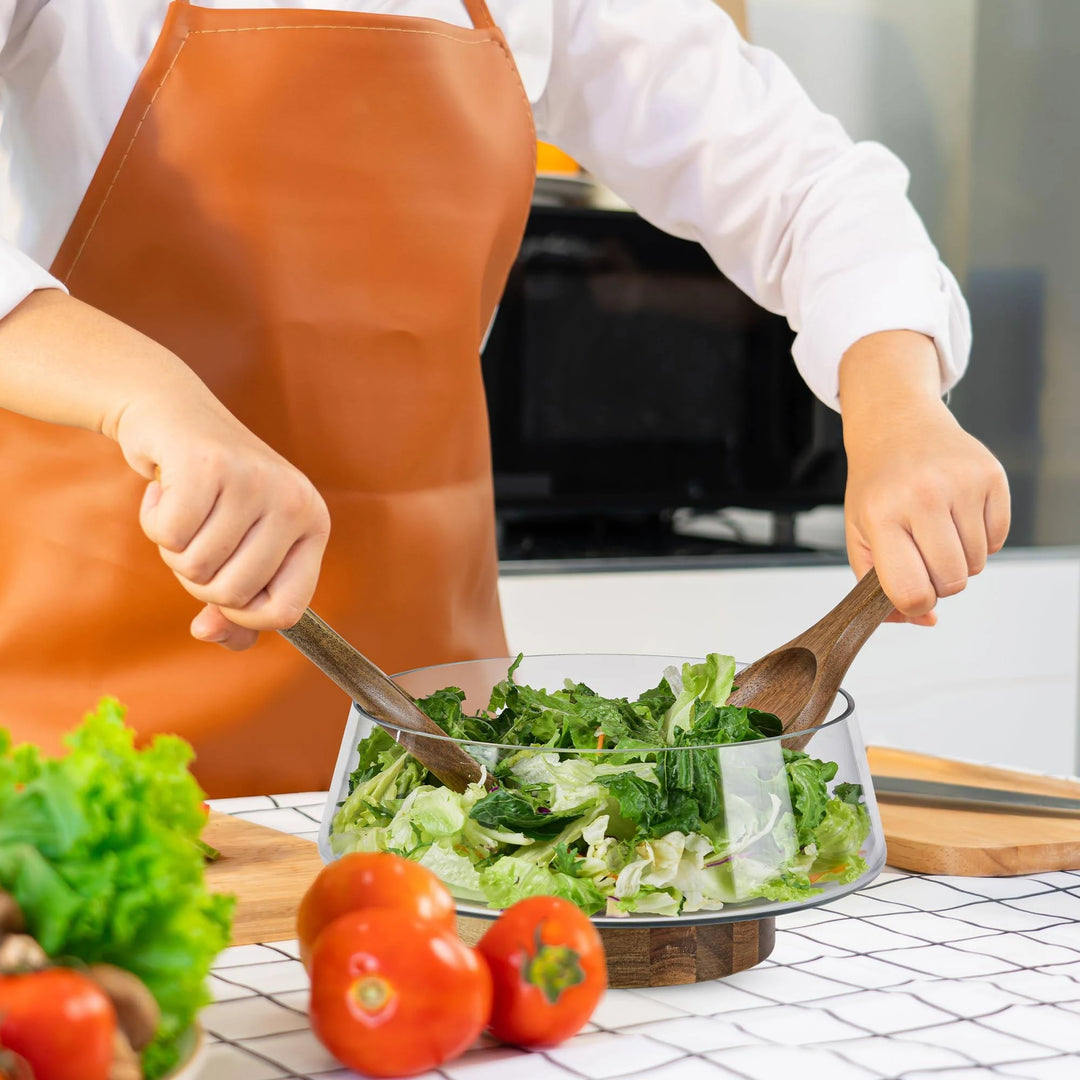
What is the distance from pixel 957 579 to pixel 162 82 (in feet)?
2.11

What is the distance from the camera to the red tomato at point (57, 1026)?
38 cm

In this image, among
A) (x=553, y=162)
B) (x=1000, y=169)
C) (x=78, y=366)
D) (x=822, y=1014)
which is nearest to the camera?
(x=822, y=1014)

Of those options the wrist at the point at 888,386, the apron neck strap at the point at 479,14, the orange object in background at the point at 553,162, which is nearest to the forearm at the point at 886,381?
the wrist at the point at 888,386

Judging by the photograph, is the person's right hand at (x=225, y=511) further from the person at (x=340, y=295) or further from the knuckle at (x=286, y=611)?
the person at (x=340, y=295)

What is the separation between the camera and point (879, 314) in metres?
0.99

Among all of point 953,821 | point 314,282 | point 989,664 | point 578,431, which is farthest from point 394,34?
point 989,664

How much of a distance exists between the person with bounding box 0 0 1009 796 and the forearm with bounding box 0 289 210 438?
0.05 metres

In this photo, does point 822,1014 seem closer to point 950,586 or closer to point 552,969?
point 552,969

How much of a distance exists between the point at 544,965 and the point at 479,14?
2.65 feet

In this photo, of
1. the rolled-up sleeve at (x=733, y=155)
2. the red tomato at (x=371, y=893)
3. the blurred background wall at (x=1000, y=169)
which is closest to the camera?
the red tomato at (x=371, y=893)

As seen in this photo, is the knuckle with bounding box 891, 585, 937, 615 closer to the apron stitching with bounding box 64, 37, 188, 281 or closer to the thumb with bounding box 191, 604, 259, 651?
the thumb with bounding box 191, 604, 259, 651

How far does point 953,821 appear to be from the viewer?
2.90 ft

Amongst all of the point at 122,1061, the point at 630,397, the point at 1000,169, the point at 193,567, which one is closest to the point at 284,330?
the point at 193,567

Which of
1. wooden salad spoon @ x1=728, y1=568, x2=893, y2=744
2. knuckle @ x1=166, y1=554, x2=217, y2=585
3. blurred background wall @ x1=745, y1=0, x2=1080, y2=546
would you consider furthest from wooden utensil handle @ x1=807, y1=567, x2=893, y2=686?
blurred background wall @ x1=745, y1=0, x2=1080, y2=546
